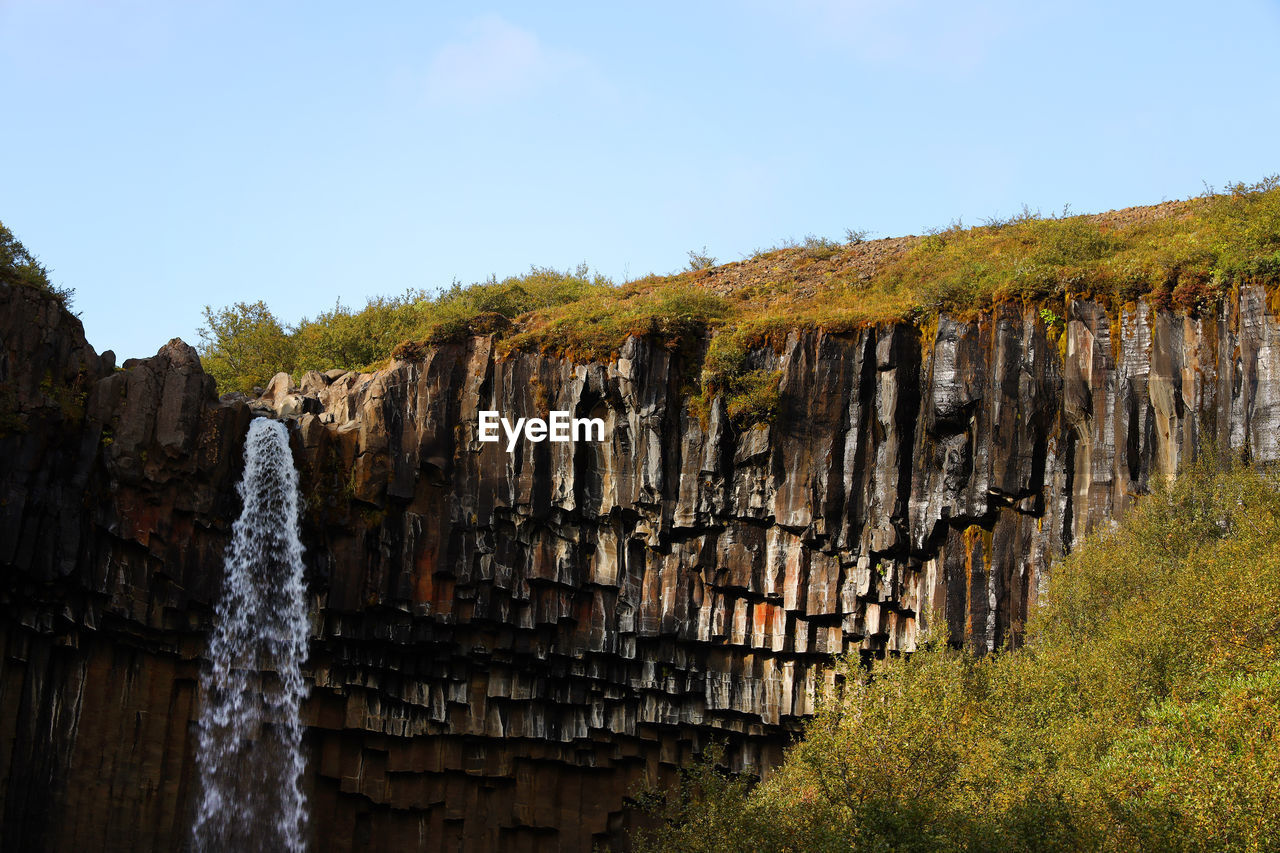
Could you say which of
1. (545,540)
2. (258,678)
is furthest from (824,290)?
(258,678)

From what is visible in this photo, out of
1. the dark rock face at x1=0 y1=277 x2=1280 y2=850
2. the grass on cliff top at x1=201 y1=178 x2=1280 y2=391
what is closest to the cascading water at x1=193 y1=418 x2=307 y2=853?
the dark rock face at x1=0 y1=277 x2=1280 y2=850

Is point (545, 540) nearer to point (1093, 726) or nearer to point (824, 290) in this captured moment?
point (824, 290)

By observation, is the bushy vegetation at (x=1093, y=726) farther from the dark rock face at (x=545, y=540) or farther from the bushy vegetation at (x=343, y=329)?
the bushy vegetation at (x=343, y=329)

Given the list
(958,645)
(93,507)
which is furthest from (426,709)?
(958,645)

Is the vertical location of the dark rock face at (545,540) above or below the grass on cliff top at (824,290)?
below

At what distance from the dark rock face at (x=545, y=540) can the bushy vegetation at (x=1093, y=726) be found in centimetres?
283

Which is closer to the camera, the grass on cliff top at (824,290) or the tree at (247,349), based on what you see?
the grass on cliff top at (824,290)

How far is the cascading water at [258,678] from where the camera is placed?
111 feet

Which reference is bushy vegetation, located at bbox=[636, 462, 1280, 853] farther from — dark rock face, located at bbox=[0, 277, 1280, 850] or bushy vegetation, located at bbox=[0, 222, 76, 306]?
bushy vegetation, located at bbox=[0, 222, 76, 306]

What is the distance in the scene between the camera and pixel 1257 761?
699 inches

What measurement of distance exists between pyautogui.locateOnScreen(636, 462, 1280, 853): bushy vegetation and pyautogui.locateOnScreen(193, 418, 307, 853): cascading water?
11706mm

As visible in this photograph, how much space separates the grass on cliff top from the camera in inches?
1293

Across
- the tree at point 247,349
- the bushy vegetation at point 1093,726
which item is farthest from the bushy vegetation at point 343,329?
the bushy vegetation at point 1093,726

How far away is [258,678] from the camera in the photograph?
34.2m
